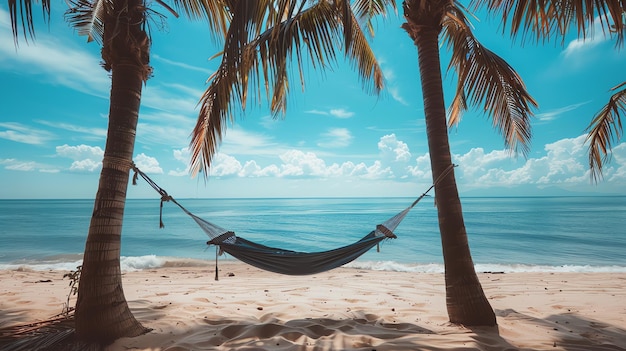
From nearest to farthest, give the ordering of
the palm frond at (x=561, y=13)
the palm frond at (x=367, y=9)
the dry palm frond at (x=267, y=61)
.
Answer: the palm frond at (x=561, y=13) < the dry palm frond at (x=267, y=61) < the palm frond at (x=367, y=9)

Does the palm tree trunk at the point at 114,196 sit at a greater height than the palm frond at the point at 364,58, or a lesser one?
lesser

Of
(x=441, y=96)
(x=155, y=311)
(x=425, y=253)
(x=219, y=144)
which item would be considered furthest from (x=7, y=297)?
(x=425, y=253)

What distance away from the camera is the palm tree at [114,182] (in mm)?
1800

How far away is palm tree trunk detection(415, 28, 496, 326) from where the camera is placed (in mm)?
2102

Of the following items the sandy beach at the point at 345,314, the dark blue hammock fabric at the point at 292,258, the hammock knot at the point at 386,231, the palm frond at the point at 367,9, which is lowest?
the sandy beach at the point at 345,314

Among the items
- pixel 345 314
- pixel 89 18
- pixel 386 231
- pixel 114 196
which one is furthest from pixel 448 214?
pixel 89 18

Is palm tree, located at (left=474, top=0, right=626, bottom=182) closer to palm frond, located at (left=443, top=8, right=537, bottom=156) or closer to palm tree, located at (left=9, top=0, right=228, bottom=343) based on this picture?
palm frond, located at (left=443, top=8, right=537, bottom=156)

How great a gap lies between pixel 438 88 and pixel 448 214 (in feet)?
2.83

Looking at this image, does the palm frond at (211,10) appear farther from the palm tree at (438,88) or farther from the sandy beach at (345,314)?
the sandy beach at (345,314)

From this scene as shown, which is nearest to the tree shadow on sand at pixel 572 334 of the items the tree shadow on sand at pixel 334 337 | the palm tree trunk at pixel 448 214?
the tree shadow on sand at pixel 334 337

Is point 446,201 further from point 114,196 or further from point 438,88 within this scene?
point 114,196

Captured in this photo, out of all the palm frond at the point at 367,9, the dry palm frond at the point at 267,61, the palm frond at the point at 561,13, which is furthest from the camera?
the palm frond at the point at 367,9

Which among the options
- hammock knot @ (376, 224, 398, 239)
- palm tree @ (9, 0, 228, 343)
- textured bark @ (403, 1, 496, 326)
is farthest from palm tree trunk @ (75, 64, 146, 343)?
textured bark @ (403, 1, 496, 326)

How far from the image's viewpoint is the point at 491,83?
8.71 feet
